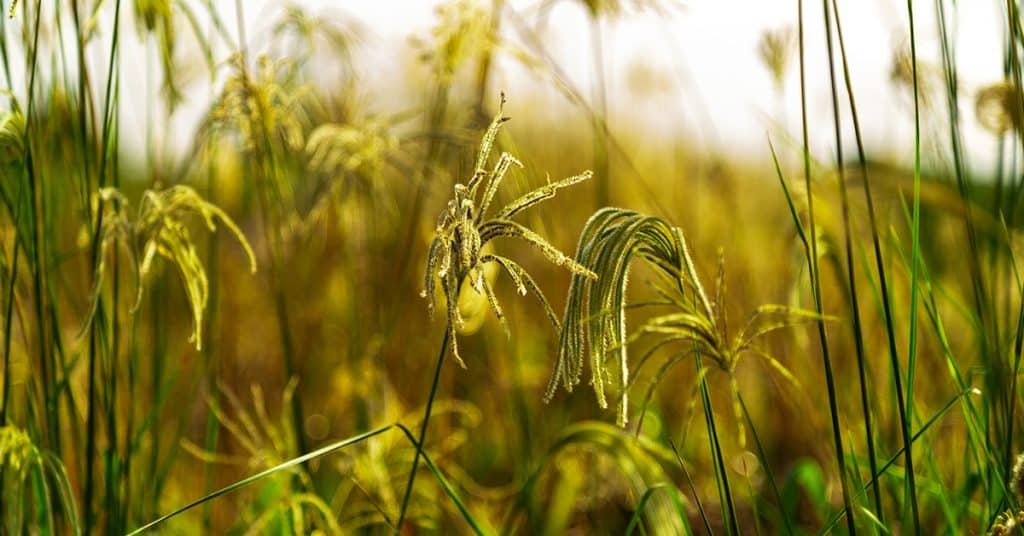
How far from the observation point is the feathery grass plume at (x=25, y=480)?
913 millimetres

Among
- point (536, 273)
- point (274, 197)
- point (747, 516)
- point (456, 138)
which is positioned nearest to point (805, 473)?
point (747, 516)

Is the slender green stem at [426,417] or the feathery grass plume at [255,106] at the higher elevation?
the feathery grass plume at [255,106]

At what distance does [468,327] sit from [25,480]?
3.05 ft

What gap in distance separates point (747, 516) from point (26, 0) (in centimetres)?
128

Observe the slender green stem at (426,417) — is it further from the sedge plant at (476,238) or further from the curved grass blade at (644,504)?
the curved grass blade at (644,504)

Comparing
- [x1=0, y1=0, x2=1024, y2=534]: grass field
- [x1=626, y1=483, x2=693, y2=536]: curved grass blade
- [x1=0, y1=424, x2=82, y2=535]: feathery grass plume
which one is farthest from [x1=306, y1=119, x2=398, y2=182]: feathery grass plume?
[x1=626, y1=483, x2=693, y2=536]: curved grass blade

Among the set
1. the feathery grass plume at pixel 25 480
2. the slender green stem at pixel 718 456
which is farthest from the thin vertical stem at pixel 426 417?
the feathery grass plume at pixel 25 480

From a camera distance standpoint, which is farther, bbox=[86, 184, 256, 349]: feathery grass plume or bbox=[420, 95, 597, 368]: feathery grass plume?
bbox=[86, 184, 256, 349]: feathery grass plume

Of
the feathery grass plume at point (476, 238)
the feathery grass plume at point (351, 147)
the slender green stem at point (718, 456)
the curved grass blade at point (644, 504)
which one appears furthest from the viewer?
the feathery grass plume at point (351, 147)

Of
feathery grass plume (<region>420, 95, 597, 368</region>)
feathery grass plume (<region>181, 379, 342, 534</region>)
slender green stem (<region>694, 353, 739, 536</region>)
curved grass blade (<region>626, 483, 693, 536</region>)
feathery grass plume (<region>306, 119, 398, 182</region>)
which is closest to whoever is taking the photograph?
feathery grass plume (<region>420, 95, 597, 368</region>)

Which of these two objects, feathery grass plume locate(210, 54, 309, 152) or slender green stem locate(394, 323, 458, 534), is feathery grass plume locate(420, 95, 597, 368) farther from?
feathery grass plume locate(210, 54, 309, 152)

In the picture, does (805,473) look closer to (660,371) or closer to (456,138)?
(456,138)

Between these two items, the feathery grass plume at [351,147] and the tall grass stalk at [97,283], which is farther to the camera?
the feathery grass plume at [351,147]

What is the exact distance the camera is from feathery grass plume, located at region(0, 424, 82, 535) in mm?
913
